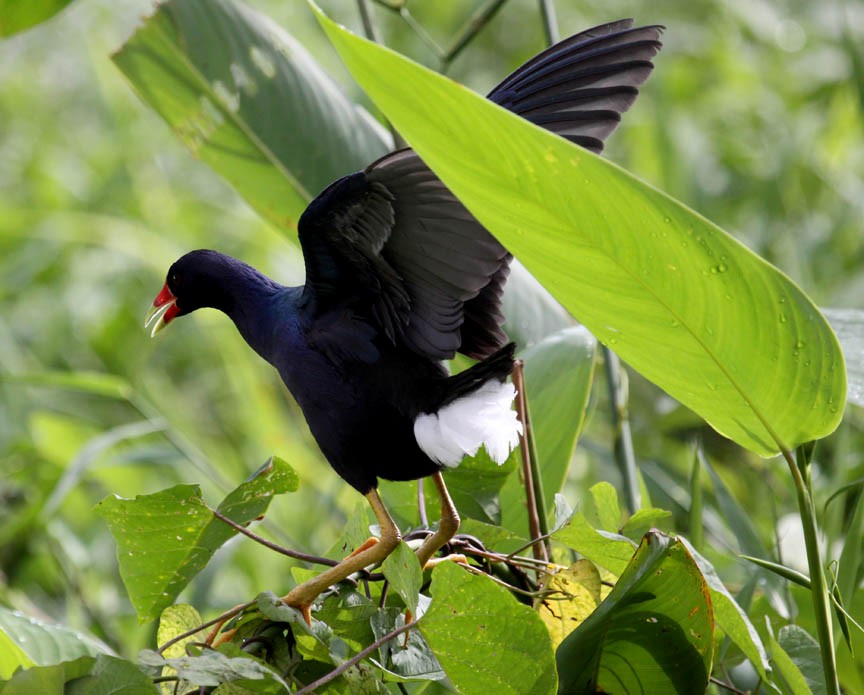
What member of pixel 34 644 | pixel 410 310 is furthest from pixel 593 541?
pixel 34 644

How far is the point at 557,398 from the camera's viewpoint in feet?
4.25

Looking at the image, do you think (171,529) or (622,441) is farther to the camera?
(622,441)

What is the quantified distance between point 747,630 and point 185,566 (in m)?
0.48

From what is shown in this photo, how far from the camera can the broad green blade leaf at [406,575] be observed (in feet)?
2.75

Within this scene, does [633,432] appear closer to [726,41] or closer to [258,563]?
[258,563]

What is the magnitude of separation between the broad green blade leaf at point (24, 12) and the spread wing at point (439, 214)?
568 mm

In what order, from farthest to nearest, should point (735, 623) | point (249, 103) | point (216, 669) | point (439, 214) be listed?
1. point (249, 103)
2. point (439, 214)
3. point (735, 623)
4. point (216, 669)

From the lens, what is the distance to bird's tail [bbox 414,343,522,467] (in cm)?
103

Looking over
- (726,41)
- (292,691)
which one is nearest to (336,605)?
(292,691)

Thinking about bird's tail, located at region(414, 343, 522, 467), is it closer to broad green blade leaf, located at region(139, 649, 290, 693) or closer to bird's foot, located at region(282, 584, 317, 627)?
bird's foot, located at region(282, 584, 317, 627)

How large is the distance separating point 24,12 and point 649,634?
3.42 feet

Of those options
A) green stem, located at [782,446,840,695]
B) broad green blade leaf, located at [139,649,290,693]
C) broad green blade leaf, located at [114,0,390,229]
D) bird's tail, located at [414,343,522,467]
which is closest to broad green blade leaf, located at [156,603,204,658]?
broad green blade leaf, located at [139,649,290,693]

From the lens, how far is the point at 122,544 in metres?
0.98

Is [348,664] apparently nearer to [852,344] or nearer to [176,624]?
[176,624]
